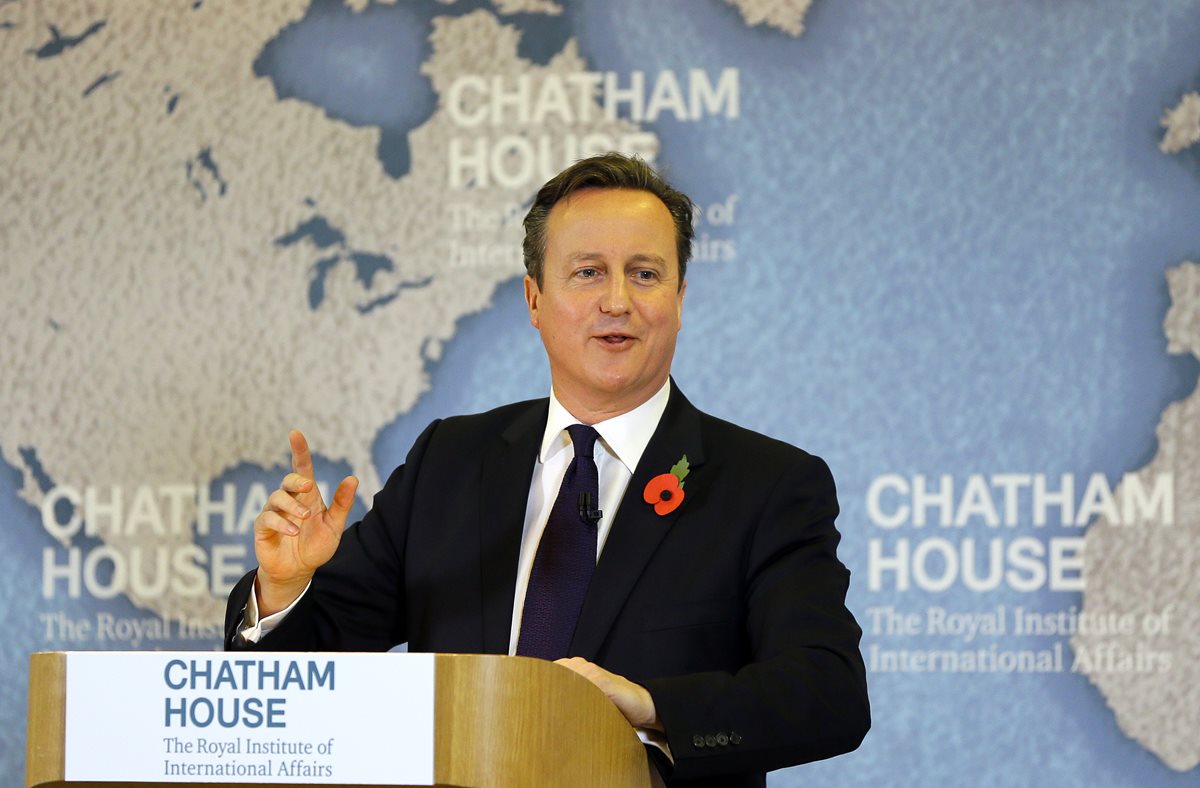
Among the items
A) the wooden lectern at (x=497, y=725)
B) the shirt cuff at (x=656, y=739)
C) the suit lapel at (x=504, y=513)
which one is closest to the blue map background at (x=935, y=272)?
the suit lapel at (x=504, y=513)

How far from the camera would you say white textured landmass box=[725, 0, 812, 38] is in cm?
360

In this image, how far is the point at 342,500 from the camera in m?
1.99

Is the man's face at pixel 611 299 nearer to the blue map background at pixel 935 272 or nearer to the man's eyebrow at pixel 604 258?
the man's eyebrow at pixel 604 258

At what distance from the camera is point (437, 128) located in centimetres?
370

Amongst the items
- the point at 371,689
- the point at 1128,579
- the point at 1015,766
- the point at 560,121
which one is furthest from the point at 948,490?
the point at 371,689

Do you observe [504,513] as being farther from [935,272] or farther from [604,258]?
[935,272]

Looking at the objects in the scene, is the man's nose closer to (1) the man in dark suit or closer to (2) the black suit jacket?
(1) the man in dark suit

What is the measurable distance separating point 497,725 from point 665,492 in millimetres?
866

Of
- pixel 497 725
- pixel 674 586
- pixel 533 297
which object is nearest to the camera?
pixel 497 725

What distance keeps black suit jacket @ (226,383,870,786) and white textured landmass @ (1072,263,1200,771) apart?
1.43 meters

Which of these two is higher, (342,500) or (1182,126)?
(1182,126)

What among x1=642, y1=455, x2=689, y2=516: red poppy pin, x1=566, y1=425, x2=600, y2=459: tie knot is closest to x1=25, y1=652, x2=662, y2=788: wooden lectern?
x1=642, y1=455, x2=689, y2=516: red poppy pin

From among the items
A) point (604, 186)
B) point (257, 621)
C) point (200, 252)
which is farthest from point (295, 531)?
point (200, 252)

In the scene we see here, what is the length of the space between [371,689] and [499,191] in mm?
2392
